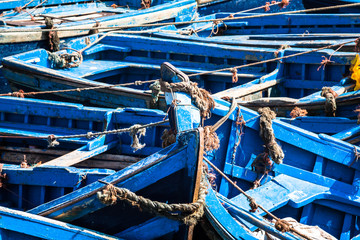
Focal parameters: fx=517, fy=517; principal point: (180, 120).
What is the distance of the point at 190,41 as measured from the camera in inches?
357

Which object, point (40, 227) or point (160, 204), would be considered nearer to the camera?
point (160, 204)

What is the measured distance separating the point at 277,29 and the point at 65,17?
452cm

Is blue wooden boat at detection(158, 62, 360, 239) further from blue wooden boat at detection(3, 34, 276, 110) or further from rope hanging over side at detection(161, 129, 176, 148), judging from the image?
blue wooden boat at detection(3, 34, 276, 110)

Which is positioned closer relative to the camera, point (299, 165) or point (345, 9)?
point (299, 165)

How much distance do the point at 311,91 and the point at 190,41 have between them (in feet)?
7.56

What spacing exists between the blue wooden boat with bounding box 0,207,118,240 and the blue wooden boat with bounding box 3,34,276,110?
9.56ft

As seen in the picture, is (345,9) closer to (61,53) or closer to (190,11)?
(190,11)

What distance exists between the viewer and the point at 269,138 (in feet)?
17.1

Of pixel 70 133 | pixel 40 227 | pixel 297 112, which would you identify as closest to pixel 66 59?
pixel 70 133

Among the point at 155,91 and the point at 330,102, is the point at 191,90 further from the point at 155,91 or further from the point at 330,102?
the point at 330,102

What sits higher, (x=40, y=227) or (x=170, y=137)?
(x=170, y=137)

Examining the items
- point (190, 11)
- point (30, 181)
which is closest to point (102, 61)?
point (190, 11)

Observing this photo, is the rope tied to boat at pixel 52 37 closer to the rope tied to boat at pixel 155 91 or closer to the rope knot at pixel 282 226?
the rope tied to boat at pixel 155 91

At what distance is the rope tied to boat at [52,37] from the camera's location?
9438 mm
